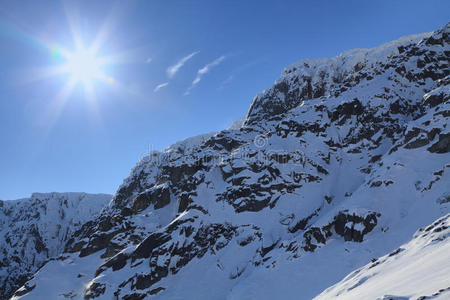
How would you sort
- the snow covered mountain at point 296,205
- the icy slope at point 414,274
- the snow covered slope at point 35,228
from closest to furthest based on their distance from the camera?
the icy slope at point 414,274 → the snow covered mountain at point 296,205 → the snow covered slope at point 35,228

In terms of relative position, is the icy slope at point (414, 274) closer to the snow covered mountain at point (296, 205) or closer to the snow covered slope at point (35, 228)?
the snow covered mountain at point (296, 205)

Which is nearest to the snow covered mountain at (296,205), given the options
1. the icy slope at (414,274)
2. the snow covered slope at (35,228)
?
the icy slope at (414,274)

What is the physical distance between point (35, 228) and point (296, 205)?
466 ft

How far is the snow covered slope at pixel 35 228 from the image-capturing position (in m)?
126

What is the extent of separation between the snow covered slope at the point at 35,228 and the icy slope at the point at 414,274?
127 m

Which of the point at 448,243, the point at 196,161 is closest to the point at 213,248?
the point at 196,161

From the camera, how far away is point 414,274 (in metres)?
15.3

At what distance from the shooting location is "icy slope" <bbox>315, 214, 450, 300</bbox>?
12367mm

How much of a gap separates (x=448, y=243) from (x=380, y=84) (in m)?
63.3

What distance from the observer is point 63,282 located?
214ft

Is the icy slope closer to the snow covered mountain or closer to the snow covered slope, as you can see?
the snow covered mountain

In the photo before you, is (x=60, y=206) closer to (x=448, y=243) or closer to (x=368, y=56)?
(x=368, y=56)

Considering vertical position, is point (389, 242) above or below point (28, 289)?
below

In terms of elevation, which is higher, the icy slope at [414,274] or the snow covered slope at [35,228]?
the snow covered slope at [35,228]
